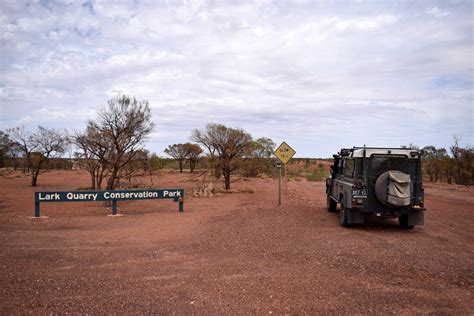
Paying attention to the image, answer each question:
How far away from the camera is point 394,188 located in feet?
31.9

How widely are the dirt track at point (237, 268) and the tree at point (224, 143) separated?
15.9m

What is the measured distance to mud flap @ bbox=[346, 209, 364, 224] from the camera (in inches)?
408

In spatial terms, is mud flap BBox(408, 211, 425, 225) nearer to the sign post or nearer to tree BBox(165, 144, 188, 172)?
the sign post

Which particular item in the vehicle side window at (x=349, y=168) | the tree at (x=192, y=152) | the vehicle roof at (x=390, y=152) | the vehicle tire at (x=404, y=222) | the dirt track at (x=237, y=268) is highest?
the tree at (x=192, y=152)

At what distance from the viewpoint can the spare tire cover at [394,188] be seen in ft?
31.9

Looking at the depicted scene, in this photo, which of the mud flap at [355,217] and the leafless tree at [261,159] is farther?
the leafless tree at [261,159]

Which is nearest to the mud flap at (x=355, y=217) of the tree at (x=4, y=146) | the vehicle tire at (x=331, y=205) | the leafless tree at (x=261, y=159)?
the vehicle tire at (x=331, y=205)

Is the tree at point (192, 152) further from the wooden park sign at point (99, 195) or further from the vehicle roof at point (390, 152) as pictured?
the vehicle roof at point (390, 152)

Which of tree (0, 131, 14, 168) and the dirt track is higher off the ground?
tree (0, 131, 14, 168)

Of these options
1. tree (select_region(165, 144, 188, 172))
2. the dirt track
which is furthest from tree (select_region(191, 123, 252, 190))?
tree (select_region(165, 144, 188, 172))

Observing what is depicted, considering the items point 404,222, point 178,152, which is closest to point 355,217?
point 404,222

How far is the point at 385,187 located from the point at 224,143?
18281mm

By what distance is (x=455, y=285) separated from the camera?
19.6 ft

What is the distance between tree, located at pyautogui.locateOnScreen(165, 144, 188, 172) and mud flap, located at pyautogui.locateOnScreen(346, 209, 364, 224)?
4865 centimetres
